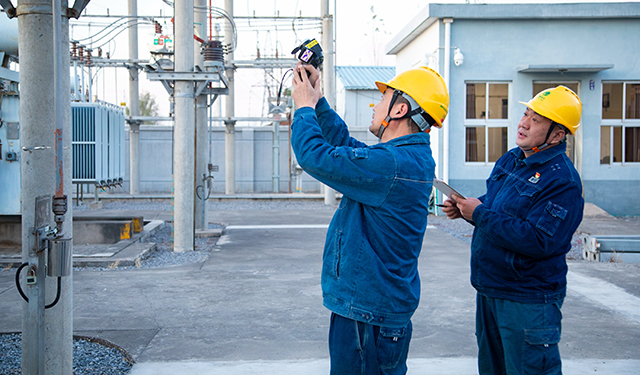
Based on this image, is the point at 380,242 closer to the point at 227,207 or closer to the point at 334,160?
the point at 334,160

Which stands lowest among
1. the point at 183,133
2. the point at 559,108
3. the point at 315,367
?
the point at 315,367

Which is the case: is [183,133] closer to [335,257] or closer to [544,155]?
[544,155]

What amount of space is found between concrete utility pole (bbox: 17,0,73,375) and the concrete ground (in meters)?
0.87

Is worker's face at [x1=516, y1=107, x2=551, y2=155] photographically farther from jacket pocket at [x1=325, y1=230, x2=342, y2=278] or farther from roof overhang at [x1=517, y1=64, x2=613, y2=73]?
roof overhang at [x1=517, y1=64, x2=613, y2=73]

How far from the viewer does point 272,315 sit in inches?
211

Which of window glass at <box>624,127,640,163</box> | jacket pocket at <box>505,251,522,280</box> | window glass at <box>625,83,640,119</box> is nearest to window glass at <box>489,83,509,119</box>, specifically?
window glass at <box>625,83,640,119</box>

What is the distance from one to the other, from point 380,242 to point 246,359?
2.29 meters

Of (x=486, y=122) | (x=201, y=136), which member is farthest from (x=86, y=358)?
(x=486, y=122)

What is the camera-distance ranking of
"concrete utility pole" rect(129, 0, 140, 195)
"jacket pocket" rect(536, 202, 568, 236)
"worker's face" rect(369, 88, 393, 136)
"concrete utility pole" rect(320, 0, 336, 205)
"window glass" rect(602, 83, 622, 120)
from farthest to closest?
"concrete utility pole" rect(129, 0, 140, 195), "concrete utility pole" rect(320, 0, 336, 205), "window glass" rect(602, 83, 622, 120), "jacket pocket" rect(536, 202, 568, 236), "worker's face" rect(369, 88, 393, 136)

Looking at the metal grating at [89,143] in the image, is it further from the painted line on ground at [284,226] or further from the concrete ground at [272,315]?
the painted line on ground at [284,226]

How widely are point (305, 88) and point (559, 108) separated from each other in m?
1.40

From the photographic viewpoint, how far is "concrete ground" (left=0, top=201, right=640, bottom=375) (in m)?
4.15

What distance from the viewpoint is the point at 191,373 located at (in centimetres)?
388

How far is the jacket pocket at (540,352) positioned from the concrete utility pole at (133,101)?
59.4 feet
